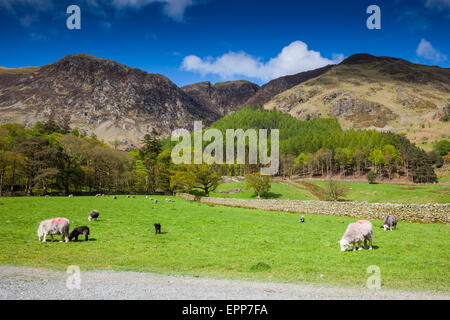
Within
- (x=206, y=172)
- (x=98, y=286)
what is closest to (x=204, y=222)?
(x=98, y=286)

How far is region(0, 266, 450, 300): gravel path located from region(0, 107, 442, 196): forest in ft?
183

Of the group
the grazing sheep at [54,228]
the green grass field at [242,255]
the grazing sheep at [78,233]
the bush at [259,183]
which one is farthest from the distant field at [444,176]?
the grazing sheep at [54,228]

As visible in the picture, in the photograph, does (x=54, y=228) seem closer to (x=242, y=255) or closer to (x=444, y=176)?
(x=242, y=255)

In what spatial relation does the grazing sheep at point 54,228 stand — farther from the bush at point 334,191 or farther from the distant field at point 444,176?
the distant field at point 444,176

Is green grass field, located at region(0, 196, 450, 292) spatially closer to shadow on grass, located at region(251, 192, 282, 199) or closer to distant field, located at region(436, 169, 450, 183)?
shadow on grass, located at region(251, 192, 282, 199)

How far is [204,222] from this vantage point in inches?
1128

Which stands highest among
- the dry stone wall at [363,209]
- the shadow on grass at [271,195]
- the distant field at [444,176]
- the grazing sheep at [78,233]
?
the distant field at [444,176]

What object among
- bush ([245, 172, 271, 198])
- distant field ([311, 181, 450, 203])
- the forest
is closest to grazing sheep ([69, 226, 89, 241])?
the forest

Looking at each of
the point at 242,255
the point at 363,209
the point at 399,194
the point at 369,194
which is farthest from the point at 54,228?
the point at 369,194

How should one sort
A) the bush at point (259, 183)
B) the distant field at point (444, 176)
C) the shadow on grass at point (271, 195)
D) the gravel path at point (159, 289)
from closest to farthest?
the gravel path at point (159, 289), the bush at point (259, 183), the shadow on grass at point (271, 195), the distant field at point (444, 176)

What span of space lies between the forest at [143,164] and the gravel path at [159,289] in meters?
55.6

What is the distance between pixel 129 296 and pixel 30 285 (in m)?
4.08

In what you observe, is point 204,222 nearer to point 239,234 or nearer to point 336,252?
point 239,234

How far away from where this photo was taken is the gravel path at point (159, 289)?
8578 mm
